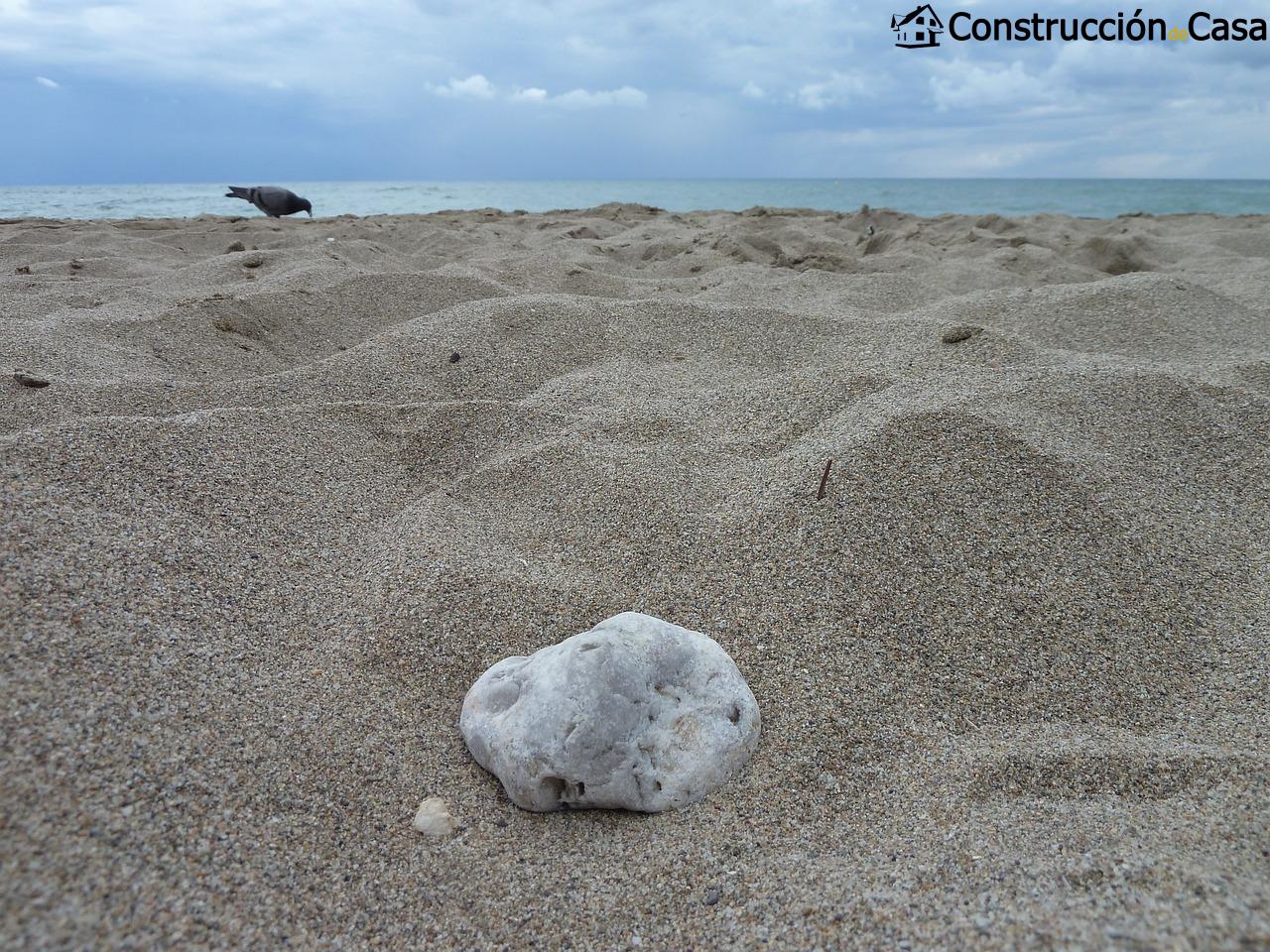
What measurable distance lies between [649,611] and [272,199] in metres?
7.65

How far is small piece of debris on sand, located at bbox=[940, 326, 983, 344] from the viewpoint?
8.93 ft

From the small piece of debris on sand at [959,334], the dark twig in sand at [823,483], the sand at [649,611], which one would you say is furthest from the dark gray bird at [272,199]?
the dark twig in sand at [823,483]

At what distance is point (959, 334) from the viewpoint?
2729mm

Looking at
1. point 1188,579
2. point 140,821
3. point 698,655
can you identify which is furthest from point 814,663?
point 140,821

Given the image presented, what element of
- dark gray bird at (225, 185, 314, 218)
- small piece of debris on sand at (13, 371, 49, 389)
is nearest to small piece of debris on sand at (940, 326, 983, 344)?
small piece of debris on sand at (13, 371, 49, 389)

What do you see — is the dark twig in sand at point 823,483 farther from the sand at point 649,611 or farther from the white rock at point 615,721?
the white rock at point 615,721

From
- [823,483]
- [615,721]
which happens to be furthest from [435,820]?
[823,483]

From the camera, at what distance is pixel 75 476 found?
170 cm

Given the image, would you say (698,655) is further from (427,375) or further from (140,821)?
(427,375)

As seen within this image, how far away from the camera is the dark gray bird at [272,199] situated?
24.9ft

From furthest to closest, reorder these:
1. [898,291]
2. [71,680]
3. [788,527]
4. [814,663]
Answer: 1. [898,291]
2. [788,527]
3. [814,663]
4. [71,680]

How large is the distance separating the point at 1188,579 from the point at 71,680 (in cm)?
218

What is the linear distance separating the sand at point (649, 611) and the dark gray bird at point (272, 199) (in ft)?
16.6

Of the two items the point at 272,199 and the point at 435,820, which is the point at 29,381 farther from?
the point at 272,199
